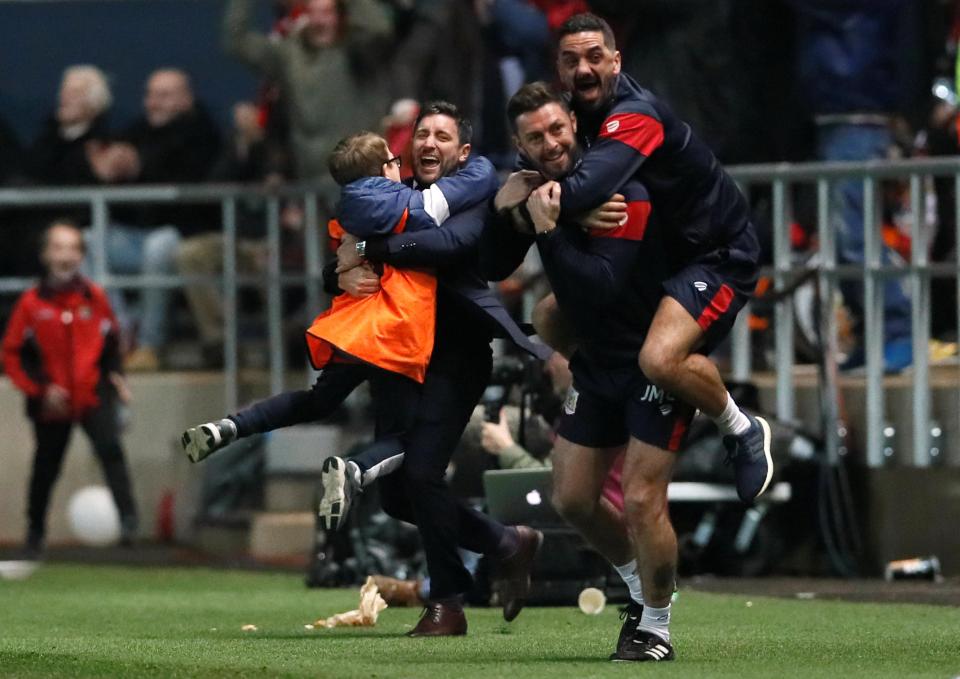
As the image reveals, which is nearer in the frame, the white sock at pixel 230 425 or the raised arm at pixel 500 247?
the raised arm at pixel 500 247

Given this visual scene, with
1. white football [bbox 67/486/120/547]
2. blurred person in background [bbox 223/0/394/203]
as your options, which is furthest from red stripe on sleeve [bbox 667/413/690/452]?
white football [bbox 67/486/120/547]

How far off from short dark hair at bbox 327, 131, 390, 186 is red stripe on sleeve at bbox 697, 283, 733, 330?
1504mm

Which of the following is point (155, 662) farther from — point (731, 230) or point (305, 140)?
point (305, 140)

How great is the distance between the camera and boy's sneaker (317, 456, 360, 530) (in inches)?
344

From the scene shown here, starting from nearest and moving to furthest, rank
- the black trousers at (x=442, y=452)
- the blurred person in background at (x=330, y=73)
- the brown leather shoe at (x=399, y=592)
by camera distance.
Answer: the black trousers at (x=442, y=452), the brown leather shoe at (x=399, y=592), the blurred person in background at (x=330, y=73)

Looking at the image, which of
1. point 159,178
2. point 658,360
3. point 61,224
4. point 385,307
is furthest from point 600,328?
point 159,178

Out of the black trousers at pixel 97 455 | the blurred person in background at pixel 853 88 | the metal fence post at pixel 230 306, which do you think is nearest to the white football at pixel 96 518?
the black trousers at pixel 97 455

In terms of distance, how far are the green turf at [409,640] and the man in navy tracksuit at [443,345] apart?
0.91 ft

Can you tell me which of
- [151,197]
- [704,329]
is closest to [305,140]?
[151,197]

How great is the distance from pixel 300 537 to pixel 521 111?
7020 mm

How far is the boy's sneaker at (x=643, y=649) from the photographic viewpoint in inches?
319

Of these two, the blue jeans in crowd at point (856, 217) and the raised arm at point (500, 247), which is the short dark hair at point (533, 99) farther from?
the blue jeans in crowd at point (856, 217)

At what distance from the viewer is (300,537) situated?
1484 cm

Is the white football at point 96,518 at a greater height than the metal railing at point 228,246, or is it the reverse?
the metal railing at point 228,246
